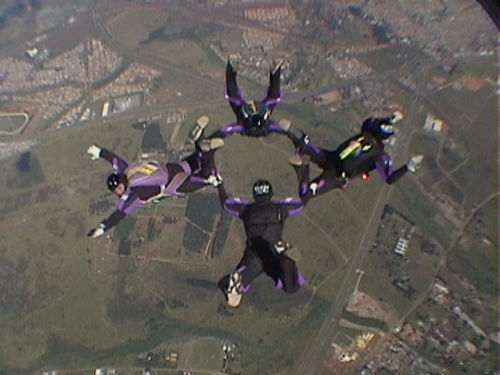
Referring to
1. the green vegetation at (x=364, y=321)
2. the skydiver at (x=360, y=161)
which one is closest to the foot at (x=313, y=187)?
the skydiver at (x=360, y=161)

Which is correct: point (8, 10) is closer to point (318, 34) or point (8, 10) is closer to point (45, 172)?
point (45, 172)

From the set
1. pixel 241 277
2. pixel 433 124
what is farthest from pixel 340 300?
pixel 433 124

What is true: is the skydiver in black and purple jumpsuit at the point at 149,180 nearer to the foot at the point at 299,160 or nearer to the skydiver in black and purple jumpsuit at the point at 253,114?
the skydiver in black and purple jumpsuit at the point at 253,114

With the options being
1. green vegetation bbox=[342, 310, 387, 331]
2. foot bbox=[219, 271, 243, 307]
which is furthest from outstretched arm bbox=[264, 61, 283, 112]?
green vegetation bbox=[342, 310, 387, 331]

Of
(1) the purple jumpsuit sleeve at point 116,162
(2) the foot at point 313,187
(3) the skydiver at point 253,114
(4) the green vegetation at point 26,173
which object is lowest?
(4) the green vegetation at point 26,173

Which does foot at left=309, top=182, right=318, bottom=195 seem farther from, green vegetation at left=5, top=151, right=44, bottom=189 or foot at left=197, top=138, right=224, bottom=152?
green vegetation at left=5, top=151, right=44, bottom=189

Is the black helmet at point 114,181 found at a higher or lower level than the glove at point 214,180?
lower

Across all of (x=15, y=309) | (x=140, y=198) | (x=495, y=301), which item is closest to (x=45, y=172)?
(x=15, y=309)

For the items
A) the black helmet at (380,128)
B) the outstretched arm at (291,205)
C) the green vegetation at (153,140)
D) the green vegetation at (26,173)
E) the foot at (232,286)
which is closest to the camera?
the foot at (232,286)
